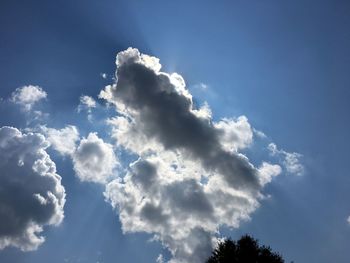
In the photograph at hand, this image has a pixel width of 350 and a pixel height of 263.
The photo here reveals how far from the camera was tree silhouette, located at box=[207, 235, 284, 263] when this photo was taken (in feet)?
159

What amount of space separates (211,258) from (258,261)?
6.30 meters

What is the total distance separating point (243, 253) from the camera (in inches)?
1919

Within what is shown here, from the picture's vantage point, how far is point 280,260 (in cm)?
4850

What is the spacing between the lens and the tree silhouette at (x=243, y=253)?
48438mm

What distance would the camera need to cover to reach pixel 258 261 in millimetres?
48750

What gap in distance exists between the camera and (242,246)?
49.4 meters

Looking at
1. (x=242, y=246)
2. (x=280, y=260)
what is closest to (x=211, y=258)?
(x=242, y=246)

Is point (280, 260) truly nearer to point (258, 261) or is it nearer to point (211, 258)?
point (258, 261)

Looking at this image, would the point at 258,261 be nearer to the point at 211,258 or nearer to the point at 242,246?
the point at 242,246

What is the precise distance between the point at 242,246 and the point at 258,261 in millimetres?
2805

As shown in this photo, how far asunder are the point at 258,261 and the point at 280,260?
291 cm

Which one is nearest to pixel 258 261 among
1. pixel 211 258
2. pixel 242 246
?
pixel 242 246

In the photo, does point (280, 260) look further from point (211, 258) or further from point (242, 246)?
point (211, 258)

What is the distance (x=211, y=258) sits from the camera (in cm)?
4934
